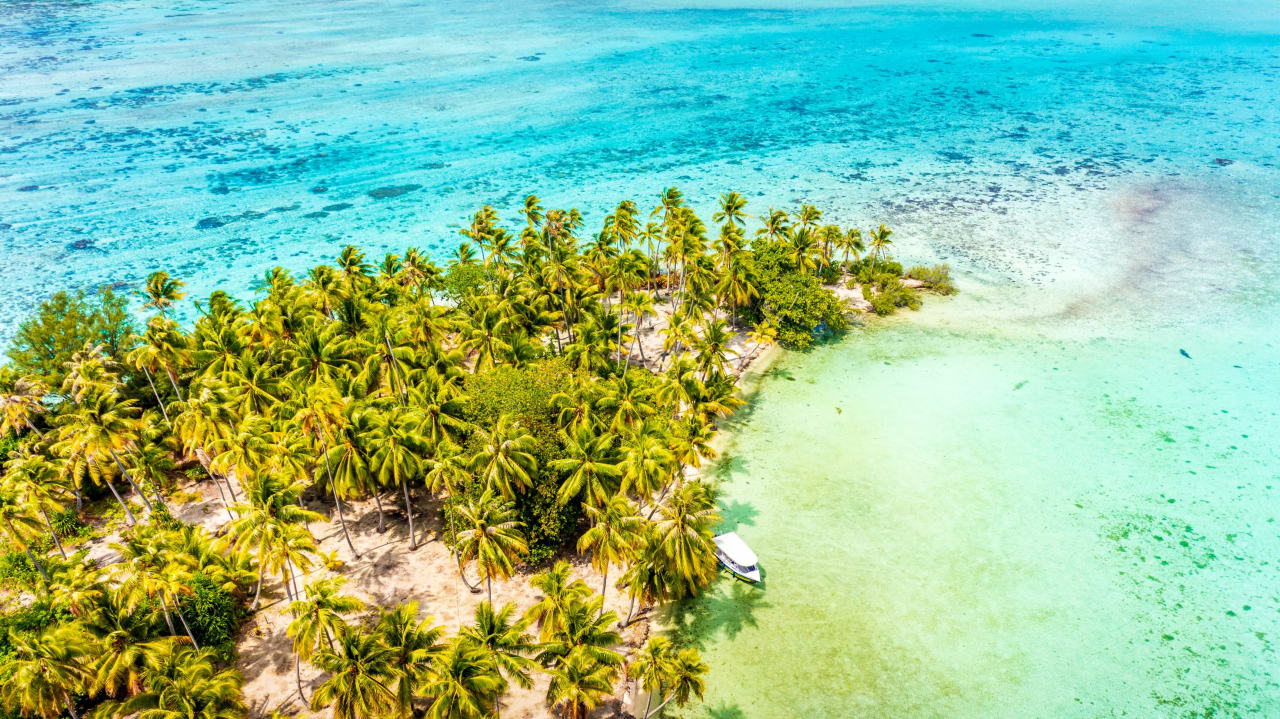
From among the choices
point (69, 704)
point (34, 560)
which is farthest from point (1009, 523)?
point (34, 560)

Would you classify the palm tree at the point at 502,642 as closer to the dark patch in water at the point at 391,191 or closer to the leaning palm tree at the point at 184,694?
the leaning palm tree at the point at 184,694

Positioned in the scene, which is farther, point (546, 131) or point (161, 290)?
point (546, 131)

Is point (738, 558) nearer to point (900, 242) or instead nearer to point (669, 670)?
point (669, 670)

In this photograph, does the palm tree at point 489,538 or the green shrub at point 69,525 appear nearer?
the palm tree at point 489,538

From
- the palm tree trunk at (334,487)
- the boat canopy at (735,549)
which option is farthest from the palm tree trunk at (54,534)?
the boat canopy at (735,549)

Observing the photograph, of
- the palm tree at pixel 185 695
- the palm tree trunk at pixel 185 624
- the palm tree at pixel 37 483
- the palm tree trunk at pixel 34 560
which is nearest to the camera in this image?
the palm tree at pixel 185 695

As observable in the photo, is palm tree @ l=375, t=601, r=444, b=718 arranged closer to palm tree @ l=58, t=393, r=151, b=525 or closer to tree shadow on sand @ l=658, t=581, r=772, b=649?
tree shadow on sand @ l=658, t=581, r=772, b=649
